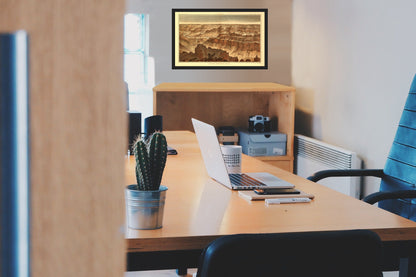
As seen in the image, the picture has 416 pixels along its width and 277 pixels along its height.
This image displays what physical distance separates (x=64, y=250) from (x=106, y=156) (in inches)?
1.6

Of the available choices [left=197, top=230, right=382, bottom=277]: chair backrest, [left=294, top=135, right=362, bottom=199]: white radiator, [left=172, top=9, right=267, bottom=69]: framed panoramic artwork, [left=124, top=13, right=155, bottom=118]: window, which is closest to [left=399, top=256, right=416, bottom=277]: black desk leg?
[left=197, top=230, right=382, bottom=277]: chair backrest

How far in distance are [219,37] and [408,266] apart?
378 centimetres

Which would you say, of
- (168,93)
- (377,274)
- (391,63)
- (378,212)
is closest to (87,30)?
(377,274)

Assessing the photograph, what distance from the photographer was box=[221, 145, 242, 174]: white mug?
6.55 feet

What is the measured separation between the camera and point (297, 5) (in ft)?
16.1

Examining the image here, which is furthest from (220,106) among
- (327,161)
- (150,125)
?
(150,125)

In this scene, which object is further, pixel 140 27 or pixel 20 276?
pixel 140 27

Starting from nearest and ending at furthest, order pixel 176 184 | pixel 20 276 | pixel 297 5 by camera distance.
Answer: pixel 20 276 < pixel 176 184 < pixel 297 5

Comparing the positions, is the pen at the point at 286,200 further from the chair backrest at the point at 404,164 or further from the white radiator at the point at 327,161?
the white radiator at the point at 327,161

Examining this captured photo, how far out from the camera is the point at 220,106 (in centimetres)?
466

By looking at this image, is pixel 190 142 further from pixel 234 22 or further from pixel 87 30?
pixel 87 30

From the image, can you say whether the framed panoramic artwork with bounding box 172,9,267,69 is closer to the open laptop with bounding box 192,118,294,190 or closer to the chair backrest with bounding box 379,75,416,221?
the chair backrest with bounding box 379,75,416,221

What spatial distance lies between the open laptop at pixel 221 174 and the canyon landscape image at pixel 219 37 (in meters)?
3.02

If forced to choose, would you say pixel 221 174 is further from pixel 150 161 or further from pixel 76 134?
pixel 76 134
